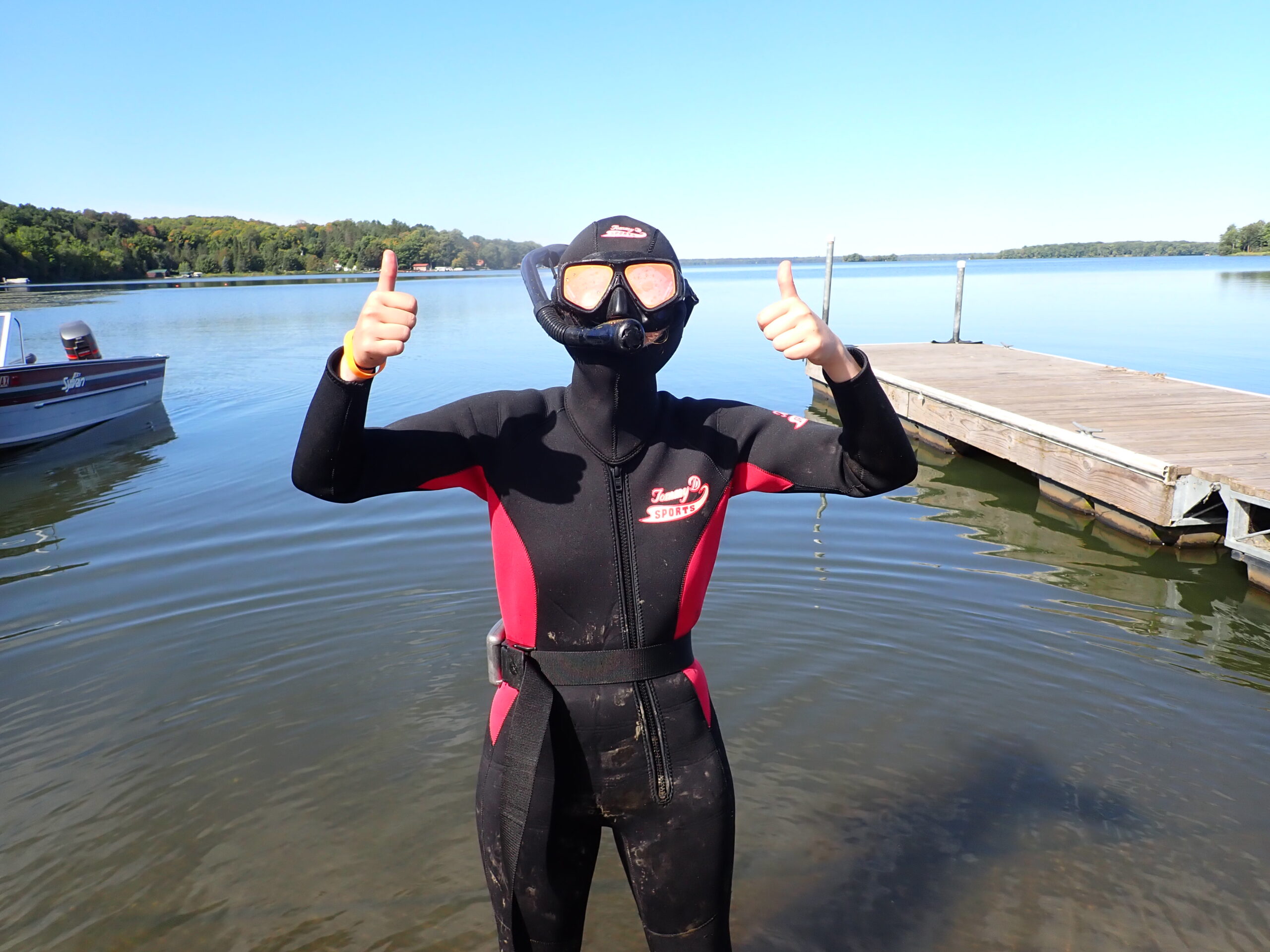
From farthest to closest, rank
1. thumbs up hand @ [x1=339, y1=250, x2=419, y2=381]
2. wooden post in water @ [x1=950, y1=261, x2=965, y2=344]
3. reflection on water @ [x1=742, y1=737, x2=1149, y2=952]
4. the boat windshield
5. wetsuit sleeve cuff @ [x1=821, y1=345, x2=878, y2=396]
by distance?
wooden post in water @ [x1=950, y1=261, x2=965, y2=344], the boat windshield, reflection on water @ [x1=742, y1=737, x2=1149, y2=952], wetsuit sleeve cuff @ [x1=821, y1=345, x2=878, y2=396], thumbs up hand @ [x1=339, y1=250, x2=419, y2=381]

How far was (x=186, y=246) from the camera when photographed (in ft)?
339

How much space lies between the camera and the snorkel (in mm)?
1695

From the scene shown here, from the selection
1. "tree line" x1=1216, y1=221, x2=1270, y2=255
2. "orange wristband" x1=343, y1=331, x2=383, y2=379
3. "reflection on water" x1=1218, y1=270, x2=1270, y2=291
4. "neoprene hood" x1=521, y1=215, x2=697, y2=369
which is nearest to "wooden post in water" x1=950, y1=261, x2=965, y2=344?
"neoprene hood" x1=521, y1=215, x2=697, y2=369

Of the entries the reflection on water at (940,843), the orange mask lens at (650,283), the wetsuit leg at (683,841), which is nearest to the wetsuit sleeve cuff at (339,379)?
the orange mask lens at (650,283)

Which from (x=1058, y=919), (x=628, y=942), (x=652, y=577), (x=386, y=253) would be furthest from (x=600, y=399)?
(x=1058, y=919)

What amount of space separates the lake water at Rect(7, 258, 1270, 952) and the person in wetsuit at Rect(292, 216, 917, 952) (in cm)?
133

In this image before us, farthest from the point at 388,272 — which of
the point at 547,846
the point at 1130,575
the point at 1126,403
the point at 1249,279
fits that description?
the point at 1249,279

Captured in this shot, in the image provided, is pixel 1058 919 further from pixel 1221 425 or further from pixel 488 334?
pixel 488 334

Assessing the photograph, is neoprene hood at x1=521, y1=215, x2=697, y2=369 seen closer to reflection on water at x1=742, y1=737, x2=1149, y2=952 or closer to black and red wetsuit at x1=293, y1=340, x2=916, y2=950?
black and red wetsuit at x1=293, y1=340, x2=916, y2=950

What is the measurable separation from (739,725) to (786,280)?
3179mm

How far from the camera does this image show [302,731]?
4.34m

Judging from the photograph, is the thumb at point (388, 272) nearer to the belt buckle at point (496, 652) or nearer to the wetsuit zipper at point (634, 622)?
the wetsuit zipper at point (634, 622)

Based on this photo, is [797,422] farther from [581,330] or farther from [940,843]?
[940,843]

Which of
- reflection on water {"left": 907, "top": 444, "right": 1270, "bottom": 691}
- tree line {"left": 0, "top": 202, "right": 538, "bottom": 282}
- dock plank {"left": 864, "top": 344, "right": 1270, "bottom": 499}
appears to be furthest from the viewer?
tree line {"left": 0, "top": 202, "right": 538, "bottom": 282}
